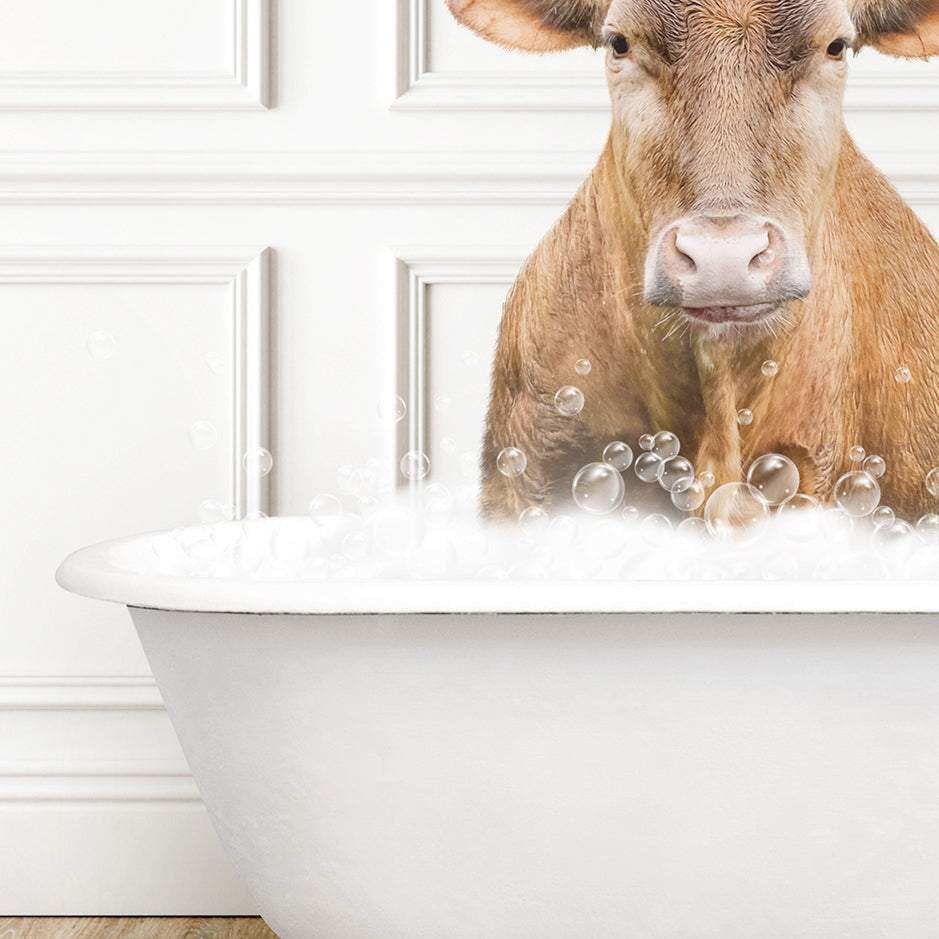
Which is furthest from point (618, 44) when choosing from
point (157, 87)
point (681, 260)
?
point (157, 87)

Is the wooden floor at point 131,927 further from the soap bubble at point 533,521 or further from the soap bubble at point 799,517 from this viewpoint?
the soap bubble at point 799,517

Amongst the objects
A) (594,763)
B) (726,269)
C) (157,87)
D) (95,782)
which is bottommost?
(95,782)

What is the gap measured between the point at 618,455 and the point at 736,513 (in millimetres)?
181

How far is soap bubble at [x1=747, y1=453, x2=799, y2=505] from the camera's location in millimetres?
1315

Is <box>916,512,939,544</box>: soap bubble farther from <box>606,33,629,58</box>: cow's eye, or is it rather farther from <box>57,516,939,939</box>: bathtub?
<box>606,33,629,58</box>: cow's eye

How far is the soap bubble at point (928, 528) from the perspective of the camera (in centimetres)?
129

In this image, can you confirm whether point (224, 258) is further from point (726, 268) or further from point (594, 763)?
point (594, 763)

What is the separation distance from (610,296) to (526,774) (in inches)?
29.2

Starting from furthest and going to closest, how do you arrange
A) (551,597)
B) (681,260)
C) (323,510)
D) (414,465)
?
(414,465) → (681,260) → (323,510) → (551,597)

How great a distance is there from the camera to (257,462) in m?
1.36

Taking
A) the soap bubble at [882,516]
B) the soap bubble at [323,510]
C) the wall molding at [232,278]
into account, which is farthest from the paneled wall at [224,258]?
the soap bubble at [882,516]

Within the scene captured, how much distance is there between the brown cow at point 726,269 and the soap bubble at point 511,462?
1cm

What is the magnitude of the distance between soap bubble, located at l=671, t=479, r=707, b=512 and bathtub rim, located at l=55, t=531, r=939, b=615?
0.61 meters

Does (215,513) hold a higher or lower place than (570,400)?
lower
